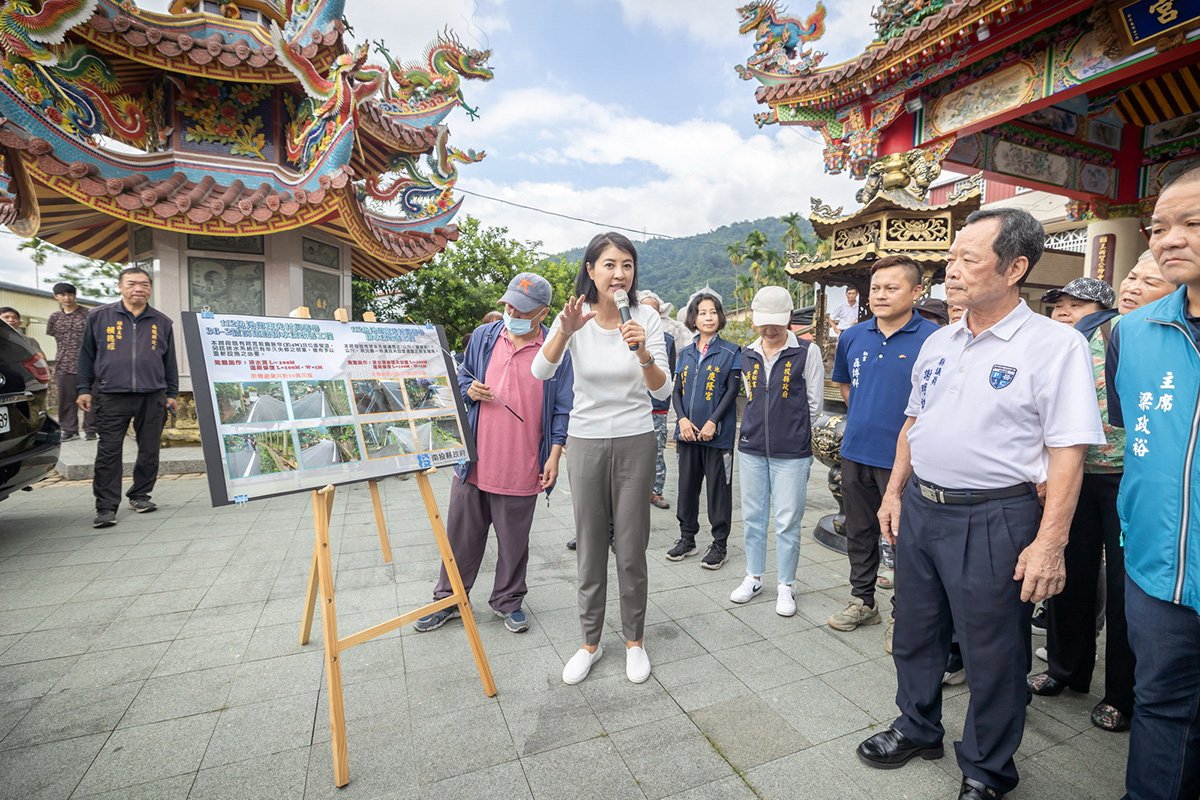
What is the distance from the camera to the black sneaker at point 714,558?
12.0 feet

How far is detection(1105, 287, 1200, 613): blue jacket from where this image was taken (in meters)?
1.32

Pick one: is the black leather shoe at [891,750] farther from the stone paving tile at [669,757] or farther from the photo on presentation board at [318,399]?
the photo on presentation board at [318,399]

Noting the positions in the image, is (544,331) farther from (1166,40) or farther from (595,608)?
(1166,40)

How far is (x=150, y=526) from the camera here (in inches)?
169

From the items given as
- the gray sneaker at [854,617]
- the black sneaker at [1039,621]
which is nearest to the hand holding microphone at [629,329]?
the gray sneaker at [854,617]

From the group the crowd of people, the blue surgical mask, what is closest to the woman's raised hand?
the crowd of people

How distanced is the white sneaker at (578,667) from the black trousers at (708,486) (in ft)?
5.15

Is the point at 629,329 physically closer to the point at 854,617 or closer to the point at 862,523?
the point at 862,523

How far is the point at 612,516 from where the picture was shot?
7.89 ft

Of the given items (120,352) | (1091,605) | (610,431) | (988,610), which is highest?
(120,352)

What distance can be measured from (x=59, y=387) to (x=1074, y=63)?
12100 mm

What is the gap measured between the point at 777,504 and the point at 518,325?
181 centimetres

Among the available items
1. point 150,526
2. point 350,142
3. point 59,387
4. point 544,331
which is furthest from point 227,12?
point 544,331

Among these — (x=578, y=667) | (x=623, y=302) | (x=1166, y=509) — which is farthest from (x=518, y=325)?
(x=1166, y=509)
